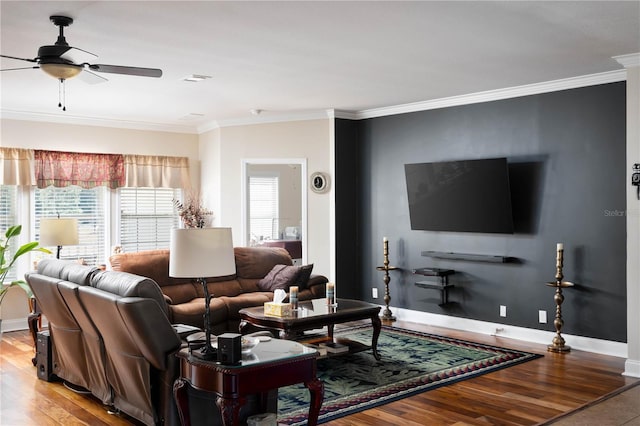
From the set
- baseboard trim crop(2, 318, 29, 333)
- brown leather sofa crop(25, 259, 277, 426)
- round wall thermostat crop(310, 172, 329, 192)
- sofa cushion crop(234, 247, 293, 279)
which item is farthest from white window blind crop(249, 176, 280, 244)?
brown leather sofa crop(25, 259, 277, 426)

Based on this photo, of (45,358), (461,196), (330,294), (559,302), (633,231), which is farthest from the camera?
(461,196)

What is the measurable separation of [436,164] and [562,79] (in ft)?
5.45

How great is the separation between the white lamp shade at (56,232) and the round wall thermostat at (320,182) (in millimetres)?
3098

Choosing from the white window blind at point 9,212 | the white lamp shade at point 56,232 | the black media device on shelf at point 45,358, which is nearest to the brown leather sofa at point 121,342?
the black media device on shelf at point 45,358

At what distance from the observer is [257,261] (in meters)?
7.13

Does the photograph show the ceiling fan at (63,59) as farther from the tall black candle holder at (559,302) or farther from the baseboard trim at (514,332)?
the baseboard trim at (514,332)

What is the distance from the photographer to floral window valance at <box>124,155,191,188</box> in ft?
28.0

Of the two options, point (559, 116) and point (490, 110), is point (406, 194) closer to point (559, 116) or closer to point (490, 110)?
point (490, 110)

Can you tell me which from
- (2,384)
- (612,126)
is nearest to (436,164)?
(612,126)

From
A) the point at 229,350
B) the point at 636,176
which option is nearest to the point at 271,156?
the point at 636,176

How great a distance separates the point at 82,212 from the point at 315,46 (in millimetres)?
4873

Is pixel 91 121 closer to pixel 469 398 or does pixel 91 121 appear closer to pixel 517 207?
pixel 517 207

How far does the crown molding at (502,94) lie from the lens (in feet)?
19.2

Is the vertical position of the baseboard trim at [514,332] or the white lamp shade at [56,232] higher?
the white lamp shade at [56,232]
